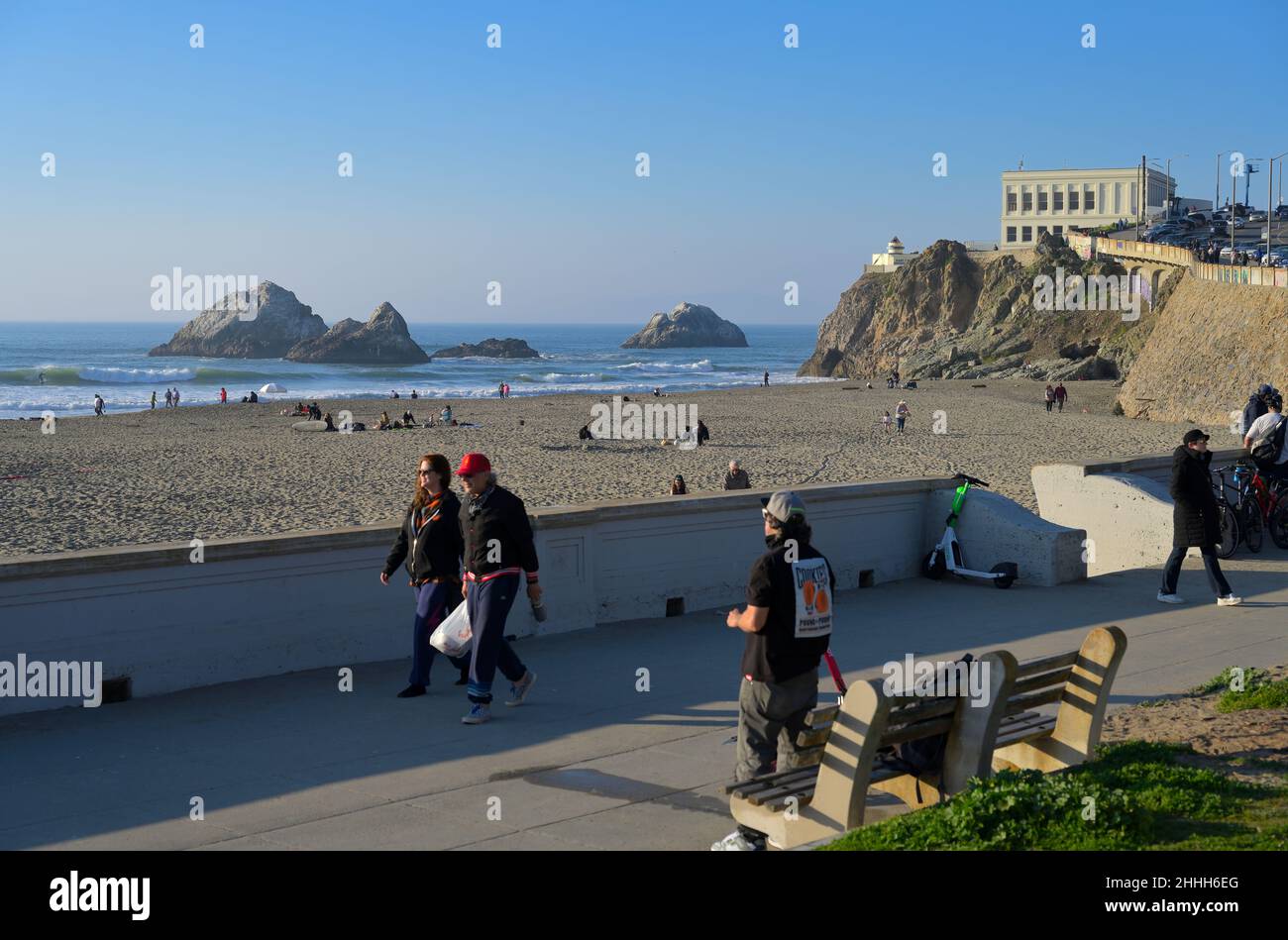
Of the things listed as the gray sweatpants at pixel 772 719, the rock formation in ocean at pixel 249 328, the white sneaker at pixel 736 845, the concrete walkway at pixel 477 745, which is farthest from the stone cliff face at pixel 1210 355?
the rock formation in ocean at pixel 249 328

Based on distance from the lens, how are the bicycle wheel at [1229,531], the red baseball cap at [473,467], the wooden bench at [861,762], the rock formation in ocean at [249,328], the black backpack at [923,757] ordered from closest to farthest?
the wooden bench at [861,762], the black backpack at [923,757], the red baseball cap at [473,467], the bicycle wheel at [1229,531], the rock formation in ocean at [249,328]

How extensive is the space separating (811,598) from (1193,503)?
6.77m

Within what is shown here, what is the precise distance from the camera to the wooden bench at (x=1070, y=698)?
5.96m

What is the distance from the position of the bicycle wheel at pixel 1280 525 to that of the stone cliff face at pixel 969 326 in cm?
7222

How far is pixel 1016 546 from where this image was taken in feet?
39.2

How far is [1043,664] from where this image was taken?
592cm

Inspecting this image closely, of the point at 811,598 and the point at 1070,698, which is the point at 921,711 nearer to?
the point at 811,598

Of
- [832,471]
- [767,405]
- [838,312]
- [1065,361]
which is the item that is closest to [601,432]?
[832,471]

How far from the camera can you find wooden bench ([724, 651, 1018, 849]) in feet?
17.0

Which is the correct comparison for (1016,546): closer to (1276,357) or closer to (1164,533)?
(1164,533)

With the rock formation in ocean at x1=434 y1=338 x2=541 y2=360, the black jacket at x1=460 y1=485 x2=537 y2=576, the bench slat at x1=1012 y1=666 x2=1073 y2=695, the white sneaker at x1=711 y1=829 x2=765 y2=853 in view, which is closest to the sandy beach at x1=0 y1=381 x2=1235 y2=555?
the black jacket at x1=460 y1=485 x2=537 y2=576

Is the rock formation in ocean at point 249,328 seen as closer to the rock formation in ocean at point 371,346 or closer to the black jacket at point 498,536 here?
the rock formation in ocean at point 371,346

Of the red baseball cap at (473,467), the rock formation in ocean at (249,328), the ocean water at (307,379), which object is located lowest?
the red baseball cap at (473,467)
